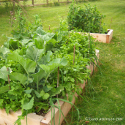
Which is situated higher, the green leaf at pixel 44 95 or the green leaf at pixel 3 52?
the green leaf at pixel 3 52

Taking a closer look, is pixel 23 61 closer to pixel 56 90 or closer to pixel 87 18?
pixel 56 90

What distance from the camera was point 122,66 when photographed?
11.8 ft

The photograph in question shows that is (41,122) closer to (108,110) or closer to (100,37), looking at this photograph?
(108,110)

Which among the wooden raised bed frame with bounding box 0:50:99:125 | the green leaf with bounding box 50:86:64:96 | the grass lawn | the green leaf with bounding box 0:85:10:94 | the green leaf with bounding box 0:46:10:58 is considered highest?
the green leaf with bounding box 0:46:10:58

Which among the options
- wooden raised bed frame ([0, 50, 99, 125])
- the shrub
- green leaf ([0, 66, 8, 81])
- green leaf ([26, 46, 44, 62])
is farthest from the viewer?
the shrub

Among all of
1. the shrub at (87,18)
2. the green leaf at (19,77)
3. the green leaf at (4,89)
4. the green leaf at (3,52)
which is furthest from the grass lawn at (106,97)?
the shrub at (87,18)

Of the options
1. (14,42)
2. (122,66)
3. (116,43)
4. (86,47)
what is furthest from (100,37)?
(14,42)

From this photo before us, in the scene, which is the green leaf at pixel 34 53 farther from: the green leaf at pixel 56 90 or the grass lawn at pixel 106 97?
the grass lawn at pixel 106 97

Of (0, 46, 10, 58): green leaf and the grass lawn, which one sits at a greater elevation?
(0, 46, 10, 58): green leaf

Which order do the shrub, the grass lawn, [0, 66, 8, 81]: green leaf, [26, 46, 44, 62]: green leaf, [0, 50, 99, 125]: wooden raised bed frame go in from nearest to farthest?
[0, 50, 99, 125]: wooden raised bed frame, [0, 66, 8, 81]: green leaf, [26, 46, 44, 62]: green leaf, the grass lawn, the shrub

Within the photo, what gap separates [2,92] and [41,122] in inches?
21.8

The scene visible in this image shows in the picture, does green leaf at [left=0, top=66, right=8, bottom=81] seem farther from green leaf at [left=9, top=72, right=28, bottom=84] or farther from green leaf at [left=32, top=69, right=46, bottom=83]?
green leaf at [left=32, top=69, right=46, bottom=83]

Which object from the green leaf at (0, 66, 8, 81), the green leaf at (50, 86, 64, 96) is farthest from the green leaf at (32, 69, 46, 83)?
the green leaf at (0, 66, 8, 81)

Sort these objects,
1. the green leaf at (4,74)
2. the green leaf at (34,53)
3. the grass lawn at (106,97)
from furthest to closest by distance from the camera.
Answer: the grass lawn at (106,97) → the green leaf at (34,53) → the green leaf at (4,74)
